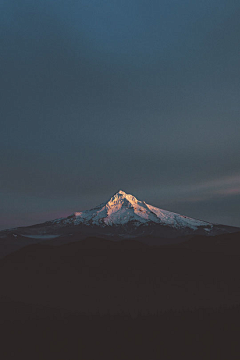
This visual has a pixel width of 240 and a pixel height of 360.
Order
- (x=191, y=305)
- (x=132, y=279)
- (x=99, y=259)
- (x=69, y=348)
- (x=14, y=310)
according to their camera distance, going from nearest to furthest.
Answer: (x=69, y=348)
(x=14, y=310)
(x=191, y=305)
(x=132, y=279)
(x=99, y=259)

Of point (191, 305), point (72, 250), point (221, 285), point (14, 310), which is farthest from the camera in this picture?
point (72, 250)

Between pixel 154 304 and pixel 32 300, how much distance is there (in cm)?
3930

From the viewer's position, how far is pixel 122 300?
93688 mm

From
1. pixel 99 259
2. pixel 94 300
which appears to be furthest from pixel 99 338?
pixel 99 259

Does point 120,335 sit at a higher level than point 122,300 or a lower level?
lower

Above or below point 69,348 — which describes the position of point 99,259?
above

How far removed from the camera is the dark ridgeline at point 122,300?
50656 millimetres

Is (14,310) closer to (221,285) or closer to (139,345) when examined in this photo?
(139,345)

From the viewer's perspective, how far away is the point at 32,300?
96000 mm

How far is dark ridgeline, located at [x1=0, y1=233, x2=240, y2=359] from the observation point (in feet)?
166

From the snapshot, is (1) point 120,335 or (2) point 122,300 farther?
(2) point 122,300

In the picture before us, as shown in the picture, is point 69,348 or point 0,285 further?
point 0,285

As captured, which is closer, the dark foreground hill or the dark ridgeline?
the dark foreground hill

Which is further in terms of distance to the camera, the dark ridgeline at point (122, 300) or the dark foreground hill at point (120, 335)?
the dark ridgeline at point (122, 300)
